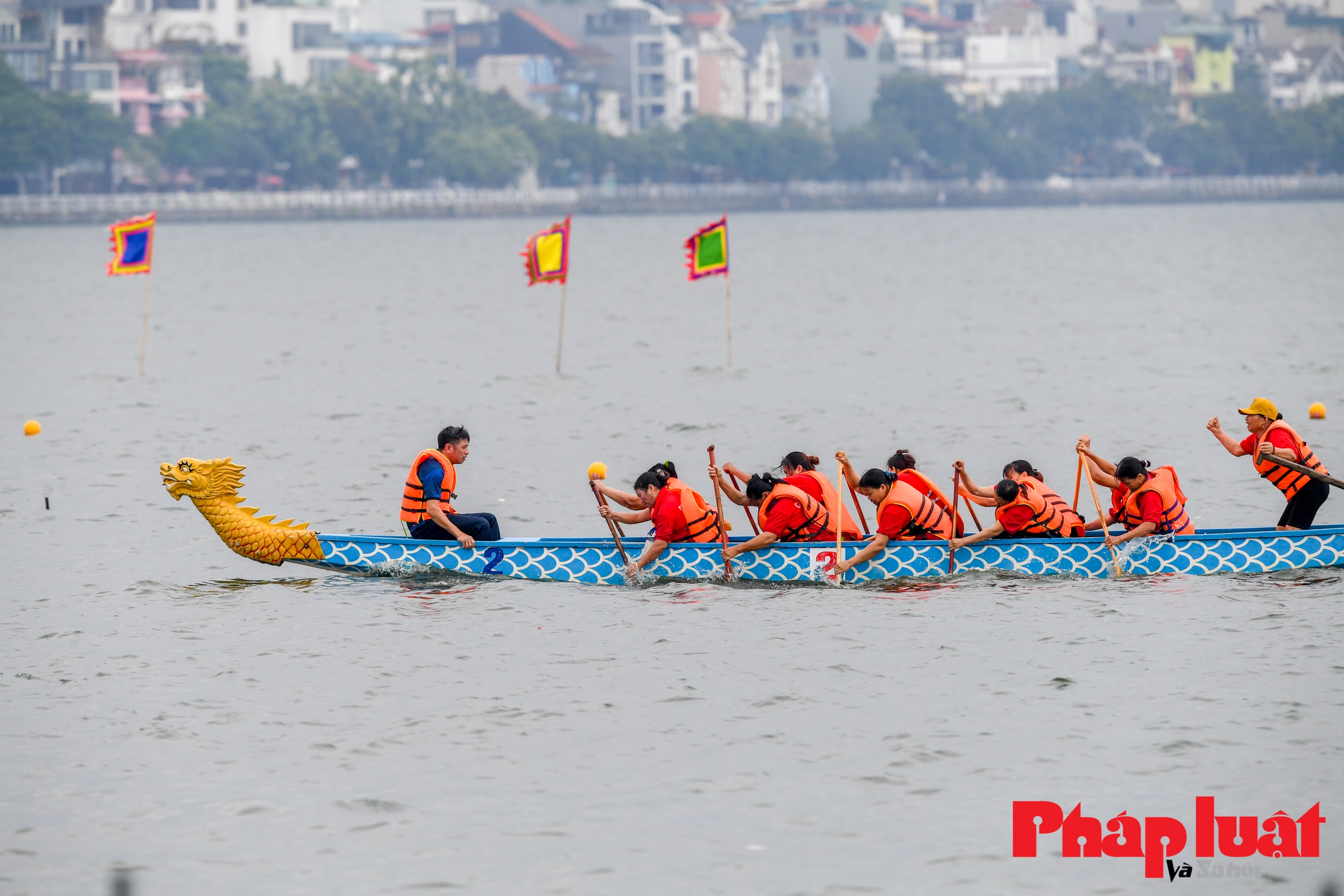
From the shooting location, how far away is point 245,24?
6757 inches

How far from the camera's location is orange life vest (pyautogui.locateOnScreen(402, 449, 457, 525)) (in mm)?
19250

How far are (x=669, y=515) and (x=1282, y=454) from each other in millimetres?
6350

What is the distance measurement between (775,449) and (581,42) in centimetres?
16851

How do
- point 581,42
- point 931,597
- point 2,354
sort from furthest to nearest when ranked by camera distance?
point 581,42
point 2,354
point 931,597

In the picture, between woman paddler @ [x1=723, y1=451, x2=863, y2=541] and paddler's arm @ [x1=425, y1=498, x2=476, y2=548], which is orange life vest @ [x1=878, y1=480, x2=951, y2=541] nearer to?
woman paddler @ [x1=723, y1=451, x2=863, y2=541]

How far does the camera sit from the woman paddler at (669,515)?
61.9ft

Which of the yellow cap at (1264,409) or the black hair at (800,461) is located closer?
the black hair at (800,461)

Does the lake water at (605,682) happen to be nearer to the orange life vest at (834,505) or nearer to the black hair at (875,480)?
the orange life vest at (834,505)

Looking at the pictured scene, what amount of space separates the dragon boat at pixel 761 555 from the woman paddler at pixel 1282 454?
1.55 ft

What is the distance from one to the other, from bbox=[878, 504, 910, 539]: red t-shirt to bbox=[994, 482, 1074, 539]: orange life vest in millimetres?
972

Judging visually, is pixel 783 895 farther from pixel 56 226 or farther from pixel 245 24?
pixel 245 24

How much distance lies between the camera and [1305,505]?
63.1 ft

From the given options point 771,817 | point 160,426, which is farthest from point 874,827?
point 160,426

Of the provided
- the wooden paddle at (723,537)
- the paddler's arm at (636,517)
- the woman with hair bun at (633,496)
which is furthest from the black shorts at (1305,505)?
the paddler's arm at (636,517)
